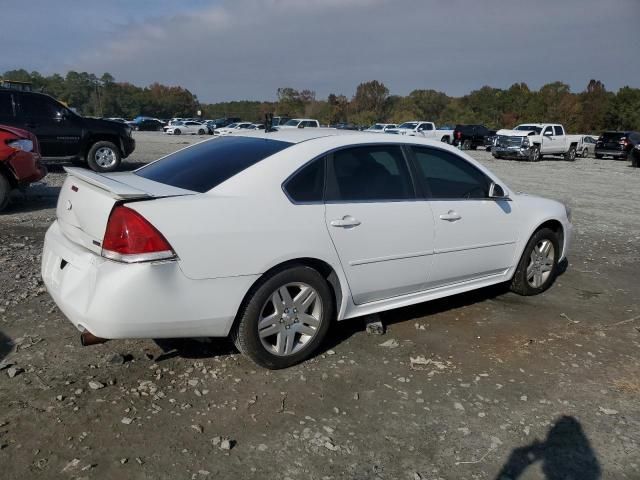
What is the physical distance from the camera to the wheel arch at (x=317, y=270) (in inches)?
137

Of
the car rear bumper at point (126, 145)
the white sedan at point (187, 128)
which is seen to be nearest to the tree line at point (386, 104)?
the white sedan at point (187, 128)

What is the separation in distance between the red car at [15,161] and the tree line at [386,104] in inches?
1067

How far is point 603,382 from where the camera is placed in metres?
3.77

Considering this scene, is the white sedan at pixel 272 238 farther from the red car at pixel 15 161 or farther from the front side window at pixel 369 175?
the red car at pixel 15 161

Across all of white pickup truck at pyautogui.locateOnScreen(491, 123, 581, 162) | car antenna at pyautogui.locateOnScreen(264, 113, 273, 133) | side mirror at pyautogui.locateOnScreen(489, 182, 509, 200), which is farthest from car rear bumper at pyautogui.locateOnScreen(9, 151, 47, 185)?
white pickup truck at pyautogui.locateOnScreen(491, 123, 581, 162)

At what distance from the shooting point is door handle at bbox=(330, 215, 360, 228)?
375cm

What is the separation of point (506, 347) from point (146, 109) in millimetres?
110976

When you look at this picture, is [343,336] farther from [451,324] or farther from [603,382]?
[603,382]

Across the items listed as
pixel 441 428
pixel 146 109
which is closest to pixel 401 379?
pixel 441 428

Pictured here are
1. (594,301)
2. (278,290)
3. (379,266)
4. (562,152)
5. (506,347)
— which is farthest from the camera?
(562,152)

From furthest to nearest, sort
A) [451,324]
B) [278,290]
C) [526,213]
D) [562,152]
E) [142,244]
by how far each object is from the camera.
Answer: [562,152] → [526,213] → [451,324] → [278,290] → [142,244]

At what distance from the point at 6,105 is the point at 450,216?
37.1ft

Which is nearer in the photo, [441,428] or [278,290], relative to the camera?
[441,428]

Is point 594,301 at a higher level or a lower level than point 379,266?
lower
